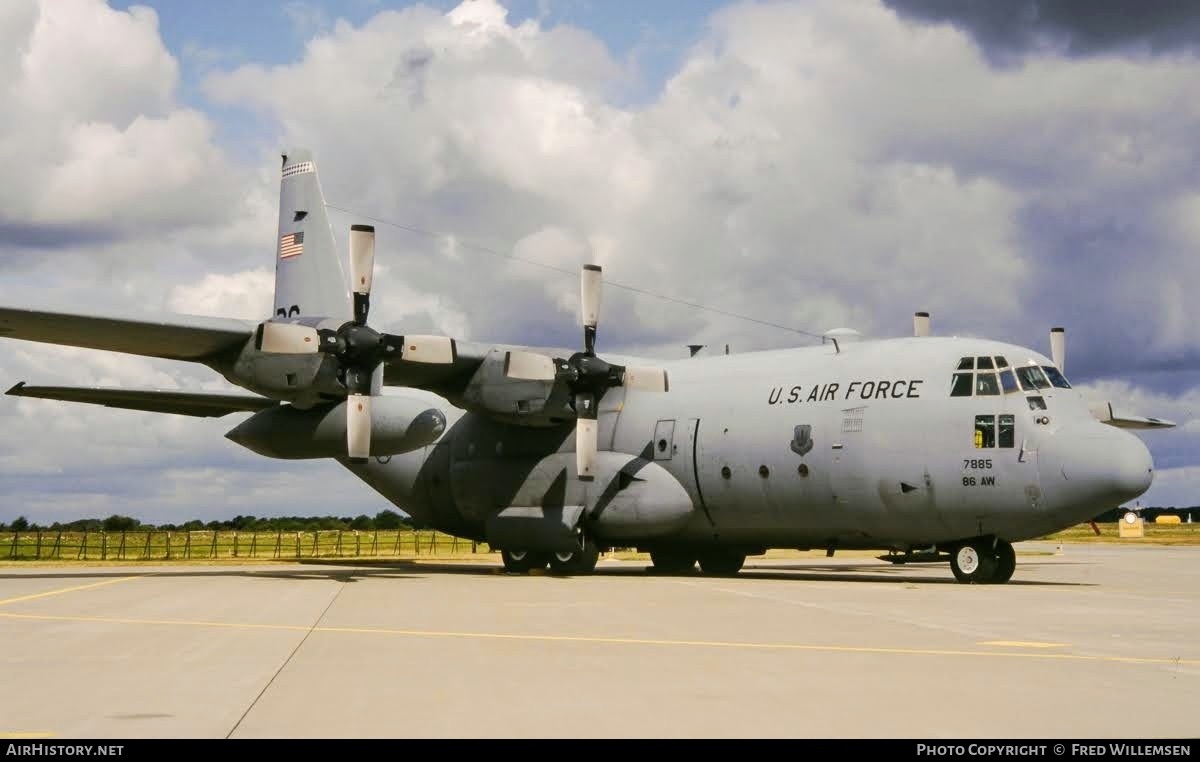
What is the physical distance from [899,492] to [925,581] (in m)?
3.11

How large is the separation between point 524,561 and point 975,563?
10525 millimetres

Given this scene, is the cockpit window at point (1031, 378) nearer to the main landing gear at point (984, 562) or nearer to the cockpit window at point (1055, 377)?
the cockpit window at point (1055, 377)

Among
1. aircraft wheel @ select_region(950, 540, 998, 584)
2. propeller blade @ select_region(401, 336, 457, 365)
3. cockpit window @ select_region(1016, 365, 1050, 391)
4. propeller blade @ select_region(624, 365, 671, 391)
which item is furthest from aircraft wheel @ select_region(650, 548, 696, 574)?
cockpit window @ select_region(1016, 365, 1050, 391)

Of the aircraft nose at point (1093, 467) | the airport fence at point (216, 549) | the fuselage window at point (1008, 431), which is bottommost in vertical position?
the airport fence at point (216, 549)

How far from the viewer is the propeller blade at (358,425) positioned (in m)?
24.8

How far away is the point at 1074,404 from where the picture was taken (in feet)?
75.6

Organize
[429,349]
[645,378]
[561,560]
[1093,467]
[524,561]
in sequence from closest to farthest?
[1093,467] < [429,349] < [645,378] < [561,560] < [524,561]

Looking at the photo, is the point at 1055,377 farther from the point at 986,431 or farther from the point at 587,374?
the point at 587,374

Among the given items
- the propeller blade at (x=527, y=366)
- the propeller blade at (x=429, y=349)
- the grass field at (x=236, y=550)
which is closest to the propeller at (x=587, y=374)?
the propeller blade at (x=527, y=366)

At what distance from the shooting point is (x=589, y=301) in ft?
94.3

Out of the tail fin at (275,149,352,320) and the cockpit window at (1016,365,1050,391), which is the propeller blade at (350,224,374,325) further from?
the cockpit window at (1016,365,1050,391)

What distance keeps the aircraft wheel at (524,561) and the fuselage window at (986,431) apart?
1096cm

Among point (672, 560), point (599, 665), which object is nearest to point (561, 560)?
point (672, 560)
